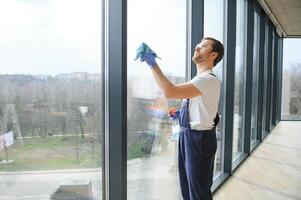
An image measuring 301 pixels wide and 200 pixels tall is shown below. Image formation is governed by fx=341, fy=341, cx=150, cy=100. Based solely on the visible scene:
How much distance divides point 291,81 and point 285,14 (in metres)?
4.07

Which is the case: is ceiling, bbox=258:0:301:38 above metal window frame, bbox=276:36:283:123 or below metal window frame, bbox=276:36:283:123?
above

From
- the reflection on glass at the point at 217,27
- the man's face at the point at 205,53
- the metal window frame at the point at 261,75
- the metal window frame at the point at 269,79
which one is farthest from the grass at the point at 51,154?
the metal window frame at the point at 269,79

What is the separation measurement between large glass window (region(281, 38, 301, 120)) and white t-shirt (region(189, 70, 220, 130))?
9409 millimetres

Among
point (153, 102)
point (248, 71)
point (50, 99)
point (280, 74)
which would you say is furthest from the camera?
point (280, 74)

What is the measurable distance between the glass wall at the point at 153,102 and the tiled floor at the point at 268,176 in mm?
973

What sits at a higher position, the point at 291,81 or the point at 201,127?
the point at 291,81

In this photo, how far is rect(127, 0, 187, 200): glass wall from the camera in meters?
2.39

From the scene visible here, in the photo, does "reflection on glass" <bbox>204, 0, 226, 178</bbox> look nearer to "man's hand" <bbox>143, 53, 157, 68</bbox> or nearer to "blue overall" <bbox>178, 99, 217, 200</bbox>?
"blue overall" <bbox>178, 99, 217, 200</bbox>

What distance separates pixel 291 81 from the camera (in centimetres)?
1079

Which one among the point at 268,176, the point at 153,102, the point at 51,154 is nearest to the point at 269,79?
the point at 268,176

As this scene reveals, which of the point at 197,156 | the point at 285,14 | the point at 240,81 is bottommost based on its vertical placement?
the point at 197,156

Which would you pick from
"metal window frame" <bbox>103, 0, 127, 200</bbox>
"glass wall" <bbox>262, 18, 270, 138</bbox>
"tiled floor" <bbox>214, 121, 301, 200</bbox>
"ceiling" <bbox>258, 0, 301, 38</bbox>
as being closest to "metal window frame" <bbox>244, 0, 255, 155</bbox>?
"tiled floor" <bbox>214, 121, 301, 200</bbox>

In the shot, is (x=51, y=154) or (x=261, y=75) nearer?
(x=51, y=154)

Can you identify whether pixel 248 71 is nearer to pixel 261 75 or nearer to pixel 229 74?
pixel 229 74
